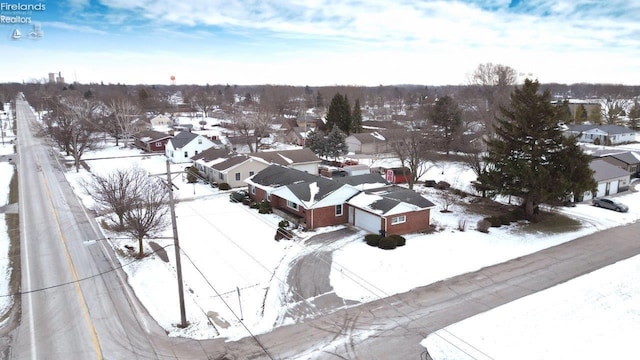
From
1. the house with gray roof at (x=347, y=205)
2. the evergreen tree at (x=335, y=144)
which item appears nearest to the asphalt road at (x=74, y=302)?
the house with gray roof at (x=347, y=205)

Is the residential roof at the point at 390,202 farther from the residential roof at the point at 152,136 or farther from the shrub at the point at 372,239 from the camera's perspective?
the residential roof at the point at 152,136

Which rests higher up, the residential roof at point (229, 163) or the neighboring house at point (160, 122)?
the neighboring house at point (160, 122)

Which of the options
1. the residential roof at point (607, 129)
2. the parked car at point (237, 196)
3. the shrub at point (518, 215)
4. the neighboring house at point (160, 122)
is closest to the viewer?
the shrub at point (518, 215)

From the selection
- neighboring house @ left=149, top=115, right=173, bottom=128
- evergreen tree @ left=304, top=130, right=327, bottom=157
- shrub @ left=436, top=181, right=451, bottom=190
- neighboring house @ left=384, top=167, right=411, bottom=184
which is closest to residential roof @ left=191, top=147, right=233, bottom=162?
evergreen tree @ left=304, top=130, right=327, bottom=157

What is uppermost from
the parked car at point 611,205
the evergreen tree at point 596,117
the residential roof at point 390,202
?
the evergreen tree at point 596,117

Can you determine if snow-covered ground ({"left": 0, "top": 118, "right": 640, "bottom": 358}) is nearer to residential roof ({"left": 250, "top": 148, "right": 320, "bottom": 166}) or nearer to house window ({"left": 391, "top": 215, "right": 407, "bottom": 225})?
house window ({"left": 391, "top": 215, "right": 407, "bottom": 225})

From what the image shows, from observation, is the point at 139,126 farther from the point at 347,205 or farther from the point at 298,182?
the point at 347,205

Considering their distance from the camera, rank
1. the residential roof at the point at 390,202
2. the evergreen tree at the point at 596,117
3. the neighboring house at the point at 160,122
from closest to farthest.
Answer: the residential roof at the point at 390,202 → the evergreen tree at the point at 596,117 → the neighboring house at the point at 160,122

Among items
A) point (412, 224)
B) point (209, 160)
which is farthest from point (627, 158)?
point (209, 160)
